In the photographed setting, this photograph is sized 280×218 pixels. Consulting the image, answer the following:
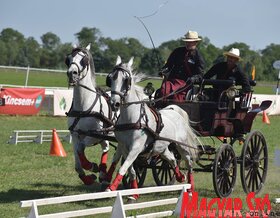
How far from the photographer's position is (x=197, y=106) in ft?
30.4

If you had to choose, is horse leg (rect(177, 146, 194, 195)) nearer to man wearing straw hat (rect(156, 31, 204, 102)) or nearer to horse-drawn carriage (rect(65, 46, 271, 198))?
horse-drawn carriage (rect(65, 46, 271, 198))

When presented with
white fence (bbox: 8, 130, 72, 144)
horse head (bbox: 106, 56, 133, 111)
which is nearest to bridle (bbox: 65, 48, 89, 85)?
horse head (bbox: 106, 56, 133, 111)

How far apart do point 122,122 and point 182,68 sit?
2043 mm

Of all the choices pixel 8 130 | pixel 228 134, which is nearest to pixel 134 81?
pixel 228 134

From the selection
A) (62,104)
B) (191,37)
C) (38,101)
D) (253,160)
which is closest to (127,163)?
(191,37)

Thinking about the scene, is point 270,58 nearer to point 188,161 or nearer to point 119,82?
point 188,161

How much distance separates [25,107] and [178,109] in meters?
14.5

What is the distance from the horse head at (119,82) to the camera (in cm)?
727

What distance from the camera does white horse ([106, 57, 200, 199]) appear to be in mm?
7406

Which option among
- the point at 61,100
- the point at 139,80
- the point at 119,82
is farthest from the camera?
the point at 61,100

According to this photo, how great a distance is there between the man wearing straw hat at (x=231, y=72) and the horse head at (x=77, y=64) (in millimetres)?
2244

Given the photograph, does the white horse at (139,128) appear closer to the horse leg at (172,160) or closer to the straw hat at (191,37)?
the horse leg at (172,160)

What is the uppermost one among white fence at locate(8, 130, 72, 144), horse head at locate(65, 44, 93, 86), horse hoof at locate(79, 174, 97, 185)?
horse head at locate(65, 44, 93, 86)

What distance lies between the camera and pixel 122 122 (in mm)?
7785
